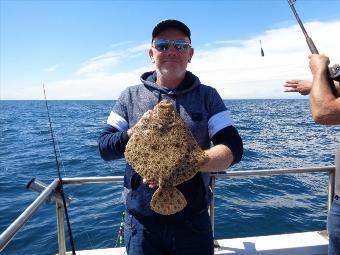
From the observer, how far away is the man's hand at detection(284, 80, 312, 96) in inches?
134

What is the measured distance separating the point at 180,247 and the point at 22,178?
45.1 feet

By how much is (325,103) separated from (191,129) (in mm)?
1087

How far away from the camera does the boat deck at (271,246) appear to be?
438 cm

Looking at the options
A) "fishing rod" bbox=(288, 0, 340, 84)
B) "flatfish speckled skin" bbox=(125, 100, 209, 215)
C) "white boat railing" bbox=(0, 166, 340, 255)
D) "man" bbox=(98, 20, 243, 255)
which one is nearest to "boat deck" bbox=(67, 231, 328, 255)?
"white boat railing" bbox=(0, 166, 340, 255)

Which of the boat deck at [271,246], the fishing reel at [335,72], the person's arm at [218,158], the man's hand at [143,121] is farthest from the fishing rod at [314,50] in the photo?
the boat deck at [271,246]

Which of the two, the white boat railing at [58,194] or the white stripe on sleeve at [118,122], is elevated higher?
the white stripe on sleeve at [118,122]

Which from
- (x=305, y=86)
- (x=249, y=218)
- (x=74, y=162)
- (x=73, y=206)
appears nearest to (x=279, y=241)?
(x=305, y=86)

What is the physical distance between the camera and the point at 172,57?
3049 millimetres

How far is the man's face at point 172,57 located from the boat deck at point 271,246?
7.68ft

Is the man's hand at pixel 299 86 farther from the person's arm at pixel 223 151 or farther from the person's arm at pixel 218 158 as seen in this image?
the person's arm at pixel 218 158

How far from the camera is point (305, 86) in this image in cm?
342

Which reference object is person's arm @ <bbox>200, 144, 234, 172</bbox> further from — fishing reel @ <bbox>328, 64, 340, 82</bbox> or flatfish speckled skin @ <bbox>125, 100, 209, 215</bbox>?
fishing reel @ <bbox>328, 64, 340, 82</bbox>

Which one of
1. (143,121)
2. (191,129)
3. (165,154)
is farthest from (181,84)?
(165,154)

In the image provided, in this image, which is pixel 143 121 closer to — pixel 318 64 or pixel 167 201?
pixel 167 201
